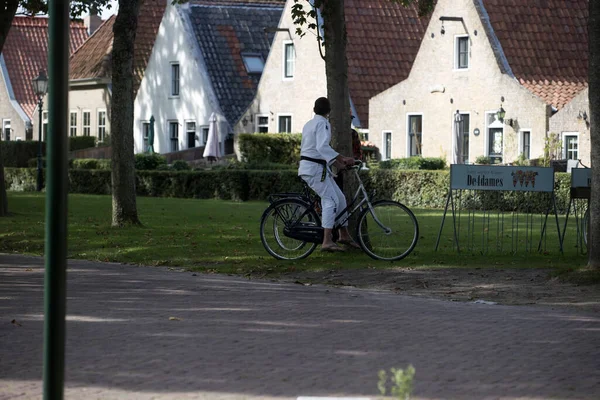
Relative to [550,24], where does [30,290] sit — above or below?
below

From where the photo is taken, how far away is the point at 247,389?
6945 mm

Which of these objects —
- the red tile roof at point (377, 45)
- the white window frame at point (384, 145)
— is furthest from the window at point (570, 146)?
the red tile roof at point (377, 45)

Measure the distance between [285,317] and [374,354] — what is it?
6.41 ft

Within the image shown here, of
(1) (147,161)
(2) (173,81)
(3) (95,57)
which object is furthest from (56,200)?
(3) (95,57)

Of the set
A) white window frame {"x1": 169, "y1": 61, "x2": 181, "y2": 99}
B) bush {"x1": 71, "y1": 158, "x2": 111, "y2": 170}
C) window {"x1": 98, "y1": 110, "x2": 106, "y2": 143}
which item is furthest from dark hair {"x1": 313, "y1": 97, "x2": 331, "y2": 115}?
window {"x1": 98, "y1": 110, "x2": 106, "y2": 143}

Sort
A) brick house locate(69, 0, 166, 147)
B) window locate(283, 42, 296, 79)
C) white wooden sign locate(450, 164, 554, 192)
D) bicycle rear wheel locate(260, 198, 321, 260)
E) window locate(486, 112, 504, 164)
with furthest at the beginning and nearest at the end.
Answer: brick house locate(69, 0, 166, 147) → window locate(283, 42, 296, 79) → window locate(486, 112, 504, 164) → white wooden sign locate(450, 164, 554, 192) → bicycle rear wheel locate(260, 198, 321, 260)

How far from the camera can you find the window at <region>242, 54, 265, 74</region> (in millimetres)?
52844

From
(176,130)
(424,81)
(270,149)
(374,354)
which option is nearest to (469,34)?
(424,81)

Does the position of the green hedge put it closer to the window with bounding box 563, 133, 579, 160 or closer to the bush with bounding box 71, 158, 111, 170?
the bush with bounding box 71, 158, 111, 170

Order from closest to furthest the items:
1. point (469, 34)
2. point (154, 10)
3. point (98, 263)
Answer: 1. point (98, 263)
2. point (469, 34)
3. point (154, 10)

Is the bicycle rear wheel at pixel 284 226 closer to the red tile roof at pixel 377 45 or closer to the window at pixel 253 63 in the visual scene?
the red tile roof at pixel 377 45

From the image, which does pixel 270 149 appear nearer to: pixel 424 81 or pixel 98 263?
pixel 424 81

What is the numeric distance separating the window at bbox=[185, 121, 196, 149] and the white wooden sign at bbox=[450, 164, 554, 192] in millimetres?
38809

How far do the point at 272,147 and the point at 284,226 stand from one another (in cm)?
3056
